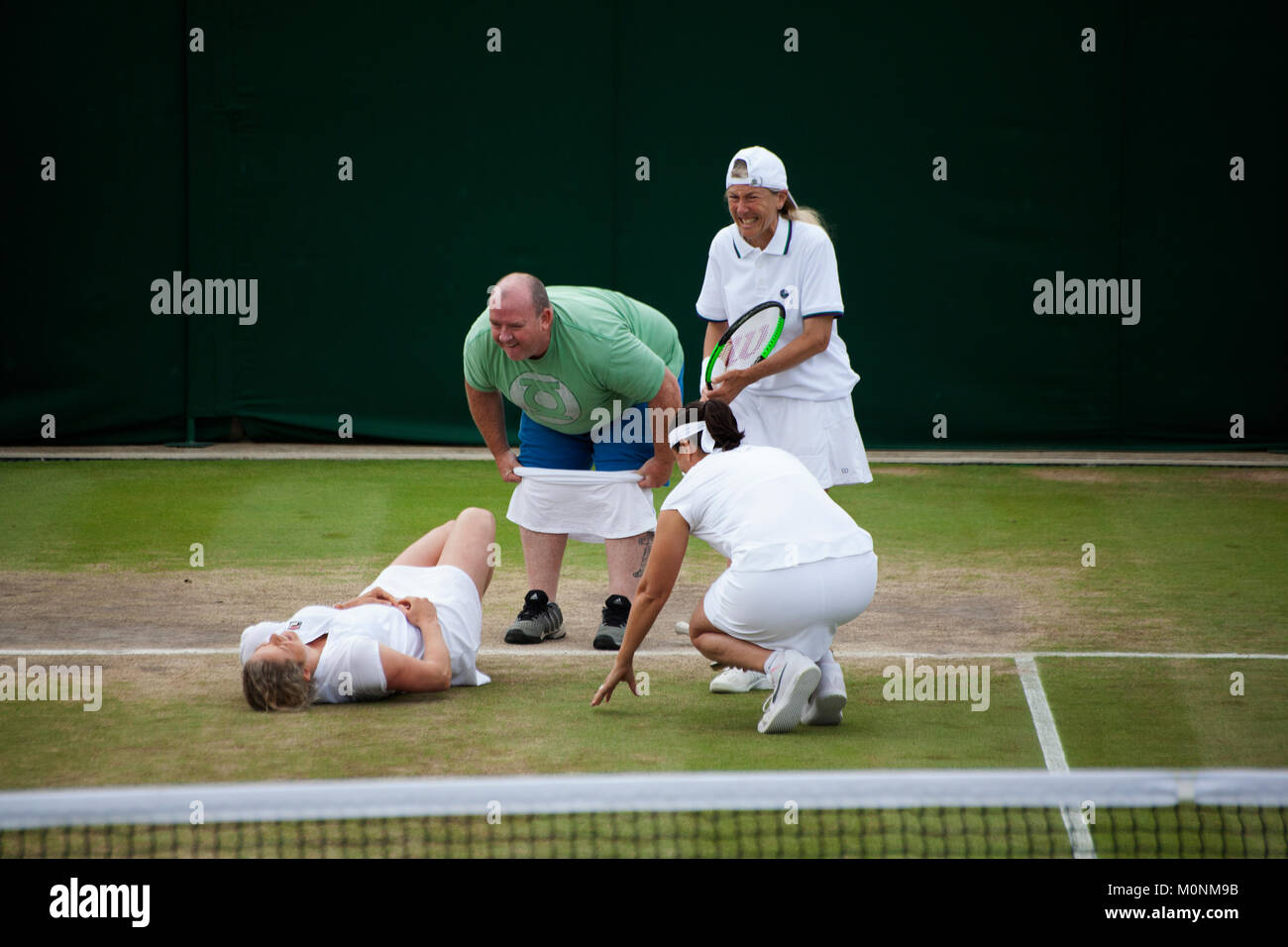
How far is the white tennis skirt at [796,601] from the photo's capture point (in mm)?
4406

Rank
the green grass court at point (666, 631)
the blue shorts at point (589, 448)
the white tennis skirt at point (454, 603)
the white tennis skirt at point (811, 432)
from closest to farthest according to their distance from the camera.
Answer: the green grass court at point (666, 631) < the white tennis skirt at point (454, 603) < the white tennis skirt at point (811, 432) < the blue shorts at point (589, 448)

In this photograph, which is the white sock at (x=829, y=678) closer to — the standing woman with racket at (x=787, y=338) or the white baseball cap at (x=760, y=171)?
the standing woman with racket at (x=787, y=338)

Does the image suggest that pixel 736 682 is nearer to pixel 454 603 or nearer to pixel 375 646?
pixel 454 603

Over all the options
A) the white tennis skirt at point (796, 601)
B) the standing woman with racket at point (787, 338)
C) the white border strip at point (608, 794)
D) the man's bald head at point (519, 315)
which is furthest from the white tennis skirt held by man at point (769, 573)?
the white border strip at point (608, 794)

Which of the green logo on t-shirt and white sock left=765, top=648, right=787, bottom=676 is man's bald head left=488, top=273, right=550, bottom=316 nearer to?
the green logo on t-shirt

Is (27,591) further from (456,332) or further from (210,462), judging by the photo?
(456,332)

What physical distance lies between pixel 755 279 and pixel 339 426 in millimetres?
7012

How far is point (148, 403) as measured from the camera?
11.7 meters

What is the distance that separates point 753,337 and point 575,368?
0.67m

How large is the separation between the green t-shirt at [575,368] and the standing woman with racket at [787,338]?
0.97 ft

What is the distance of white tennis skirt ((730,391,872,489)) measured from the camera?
17.4 ft

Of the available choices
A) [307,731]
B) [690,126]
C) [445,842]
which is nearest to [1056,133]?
[690,126]

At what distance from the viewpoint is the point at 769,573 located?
440 cm

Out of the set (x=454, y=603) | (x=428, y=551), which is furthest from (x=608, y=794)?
(x=428, y=551)
